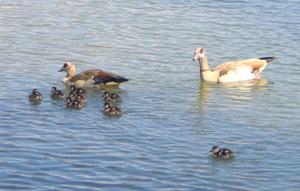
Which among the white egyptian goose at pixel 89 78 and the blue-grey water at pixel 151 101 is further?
the white egyptian goose at pixel 89 78

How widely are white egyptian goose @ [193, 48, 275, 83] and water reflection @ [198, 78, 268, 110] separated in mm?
138

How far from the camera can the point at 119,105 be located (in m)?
16.9

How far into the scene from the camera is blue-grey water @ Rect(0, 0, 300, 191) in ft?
43.1

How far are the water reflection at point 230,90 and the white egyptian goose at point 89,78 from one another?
1.74 meters

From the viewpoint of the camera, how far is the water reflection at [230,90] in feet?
59.3

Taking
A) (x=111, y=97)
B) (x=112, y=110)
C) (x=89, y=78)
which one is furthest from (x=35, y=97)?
(x=89, y=78)

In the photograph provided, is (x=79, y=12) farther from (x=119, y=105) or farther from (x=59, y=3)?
(x=119, y=105)

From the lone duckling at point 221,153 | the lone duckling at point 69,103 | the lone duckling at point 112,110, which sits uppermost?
the lone duckling at point 69,103

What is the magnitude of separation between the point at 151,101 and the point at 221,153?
155 inches

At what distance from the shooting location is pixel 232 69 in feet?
63.8

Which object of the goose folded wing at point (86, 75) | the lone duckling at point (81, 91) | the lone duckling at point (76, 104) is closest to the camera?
the lone duckling at point (76, 104)

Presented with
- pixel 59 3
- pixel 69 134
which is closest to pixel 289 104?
pixel 69 134

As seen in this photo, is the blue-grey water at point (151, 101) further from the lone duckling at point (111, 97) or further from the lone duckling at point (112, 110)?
the lone duckling at point (111, 97)

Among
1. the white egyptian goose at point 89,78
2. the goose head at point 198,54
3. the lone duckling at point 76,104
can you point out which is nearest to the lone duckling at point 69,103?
the lone duckling at point 76,104
